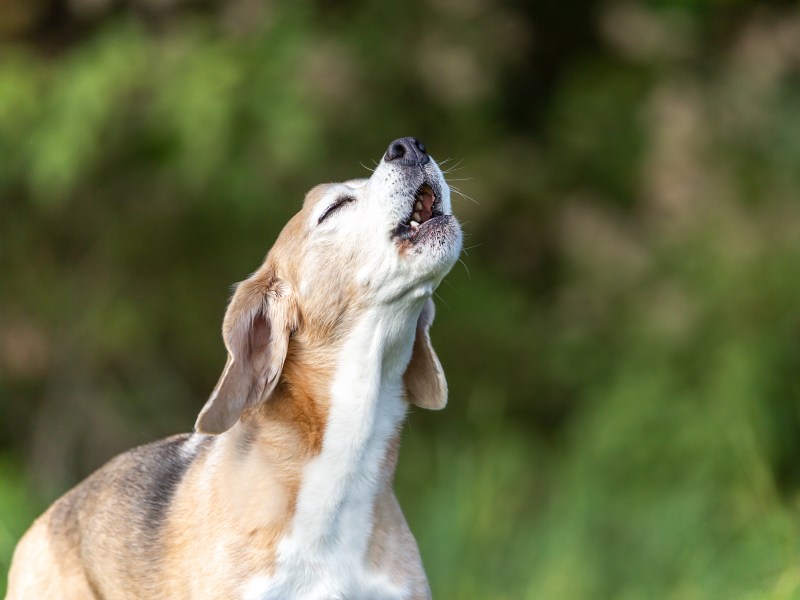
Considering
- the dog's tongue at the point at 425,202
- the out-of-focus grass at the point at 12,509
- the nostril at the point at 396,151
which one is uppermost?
the nostril at the point at 396,151

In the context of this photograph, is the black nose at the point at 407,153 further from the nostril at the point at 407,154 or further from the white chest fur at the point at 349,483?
the white chest fur at the point at 349,483

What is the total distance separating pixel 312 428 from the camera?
4.16 metres

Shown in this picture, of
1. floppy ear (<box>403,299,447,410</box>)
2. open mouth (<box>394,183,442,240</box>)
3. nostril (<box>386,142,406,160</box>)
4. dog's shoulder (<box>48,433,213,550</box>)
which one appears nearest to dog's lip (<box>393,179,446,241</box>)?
open mouth (<box>394,183,442,240</box>)

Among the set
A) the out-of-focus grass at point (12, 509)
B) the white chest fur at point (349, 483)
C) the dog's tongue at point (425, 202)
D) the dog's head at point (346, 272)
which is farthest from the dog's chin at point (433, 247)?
the out-of-focus grass at point (12, 509)

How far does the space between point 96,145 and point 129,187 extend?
1.13 m

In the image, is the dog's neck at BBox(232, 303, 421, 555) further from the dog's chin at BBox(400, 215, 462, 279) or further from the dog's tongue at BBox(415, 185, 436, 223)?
the dog's tongue at BBox(415, 185, 436, 223)

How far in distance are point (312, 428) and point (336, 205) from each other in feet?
2.70

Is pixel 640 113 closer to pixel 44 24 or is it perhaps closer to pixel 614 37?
pixel 614 37

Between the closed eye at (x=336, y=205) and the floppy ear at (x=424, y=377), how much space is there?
0.53 meters

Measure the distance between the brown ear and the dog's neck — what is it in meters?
0.10

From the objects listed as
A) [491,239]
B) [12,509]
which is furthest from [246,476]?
[491,239]

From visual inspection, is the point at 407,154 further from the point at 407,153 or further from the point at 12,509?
the point at 12,509

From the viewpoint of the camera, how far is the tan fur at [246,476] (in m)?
4.00

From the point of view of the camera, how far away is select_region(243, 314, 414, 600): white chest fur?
3.95 meters
